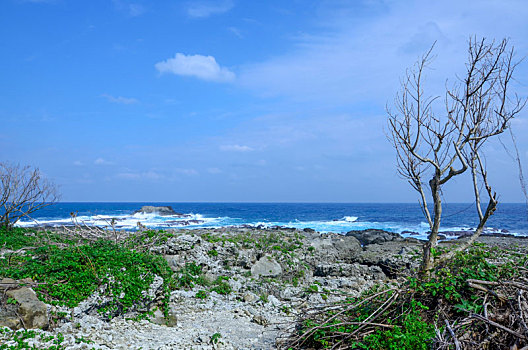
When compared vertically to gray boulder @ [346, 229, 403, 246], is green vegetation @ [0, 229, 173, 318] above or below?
above

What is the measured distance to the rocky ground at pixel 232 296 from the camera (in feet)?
19.5

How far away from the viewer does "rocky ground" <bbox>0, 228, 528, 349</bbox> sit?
594 centimetres

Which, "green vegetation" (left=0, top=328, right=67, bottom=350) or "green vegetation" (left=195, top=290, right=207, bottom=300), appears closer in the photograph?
"green vegetation" (left=0, top=328, right=67, bottom=350)

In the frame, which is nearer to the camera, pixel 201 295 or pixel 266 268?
pixel 201 295

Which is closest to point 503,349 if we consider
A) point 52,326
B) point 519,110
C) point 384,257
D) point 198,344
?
point 519,110

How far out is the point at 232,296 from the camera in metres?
9.32

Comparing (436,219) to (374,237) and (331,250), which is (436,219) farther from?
(374,237)

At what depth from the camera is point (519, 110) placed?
6117 millimetres

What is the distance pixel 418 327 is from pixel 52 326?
5.40 m

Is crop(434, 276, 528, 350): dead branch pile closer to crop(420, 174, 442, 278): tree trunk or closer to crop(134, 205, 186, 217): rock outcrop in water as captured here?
crop(420, 174, 442, 278): tree trunk

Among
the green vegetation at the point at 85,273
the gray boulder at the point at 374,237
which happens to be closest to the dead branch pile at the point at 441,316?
the green vegetation at the point at 85,273

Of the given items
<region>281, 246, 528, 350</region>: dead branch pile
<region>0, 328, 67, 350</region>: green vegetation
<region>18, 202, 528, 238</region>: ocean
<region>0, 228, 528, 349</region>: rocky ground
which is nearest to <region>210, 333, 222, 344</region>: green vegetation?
<region>0, 228, 528, 349</region>: rocky ground

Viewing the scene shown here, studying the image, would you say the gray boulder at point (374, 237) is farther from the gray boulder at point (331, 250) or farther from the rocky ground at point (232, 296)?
the rocky ground at point (232, 296)

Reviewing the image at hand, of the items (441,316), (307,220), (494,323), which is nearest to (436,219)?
(441,316)
